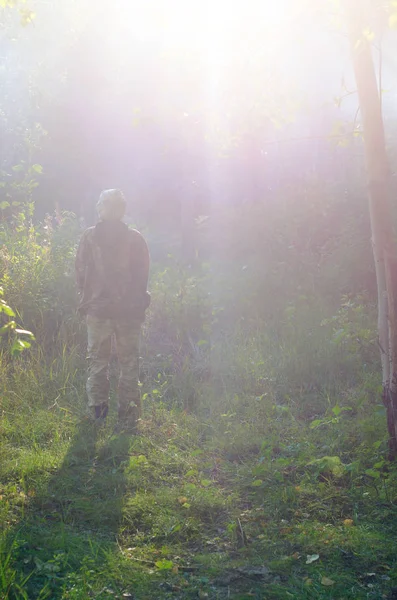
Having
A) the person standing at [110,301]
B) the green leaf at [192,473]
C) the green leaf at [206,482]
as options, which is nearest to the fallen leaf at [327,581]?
the green leaf at [206,482]

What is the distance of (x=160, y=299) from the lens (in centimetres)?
891

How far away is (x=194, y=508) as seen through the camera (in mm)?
4176

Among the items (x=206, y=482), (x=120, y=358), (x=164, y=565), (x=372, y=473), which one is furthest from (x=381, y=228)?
(x=164, y=565)

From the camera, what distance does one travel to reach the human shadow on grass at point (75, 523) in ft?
10.2

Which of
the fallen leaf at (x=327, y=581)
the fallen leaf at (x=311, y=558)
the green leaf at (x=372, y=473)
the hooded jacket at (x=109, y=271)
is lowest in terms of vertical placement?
the green leaf at (x=372, y=473)

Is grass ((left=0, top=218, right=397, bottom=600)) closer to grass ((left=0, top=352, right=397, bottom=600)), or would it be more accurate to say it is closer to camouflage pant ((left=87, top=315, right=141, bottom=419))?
grass ((left=0, top=352, right=397, bottom=600))

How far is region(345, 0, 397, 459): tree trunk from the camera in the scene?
15.8ft

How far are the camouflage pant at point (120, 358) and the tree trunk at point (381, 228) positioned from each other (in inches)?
90.4

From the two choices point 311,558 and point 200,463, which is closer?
point 311,558

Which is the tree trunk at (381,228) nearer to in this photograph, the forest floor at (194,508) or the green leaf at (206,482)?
the forest floor at (194,508)

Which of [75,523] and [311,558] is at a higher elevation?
[75,523]

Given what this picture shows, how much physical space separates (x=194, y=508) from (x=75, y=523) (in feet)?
2.53

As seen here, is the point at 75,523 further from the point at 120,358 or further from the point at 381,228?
the point at 381,228

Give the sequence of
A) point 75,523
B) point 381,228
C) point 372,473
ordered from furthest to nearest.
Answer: point 381,228
point 372,473
point 75,523
